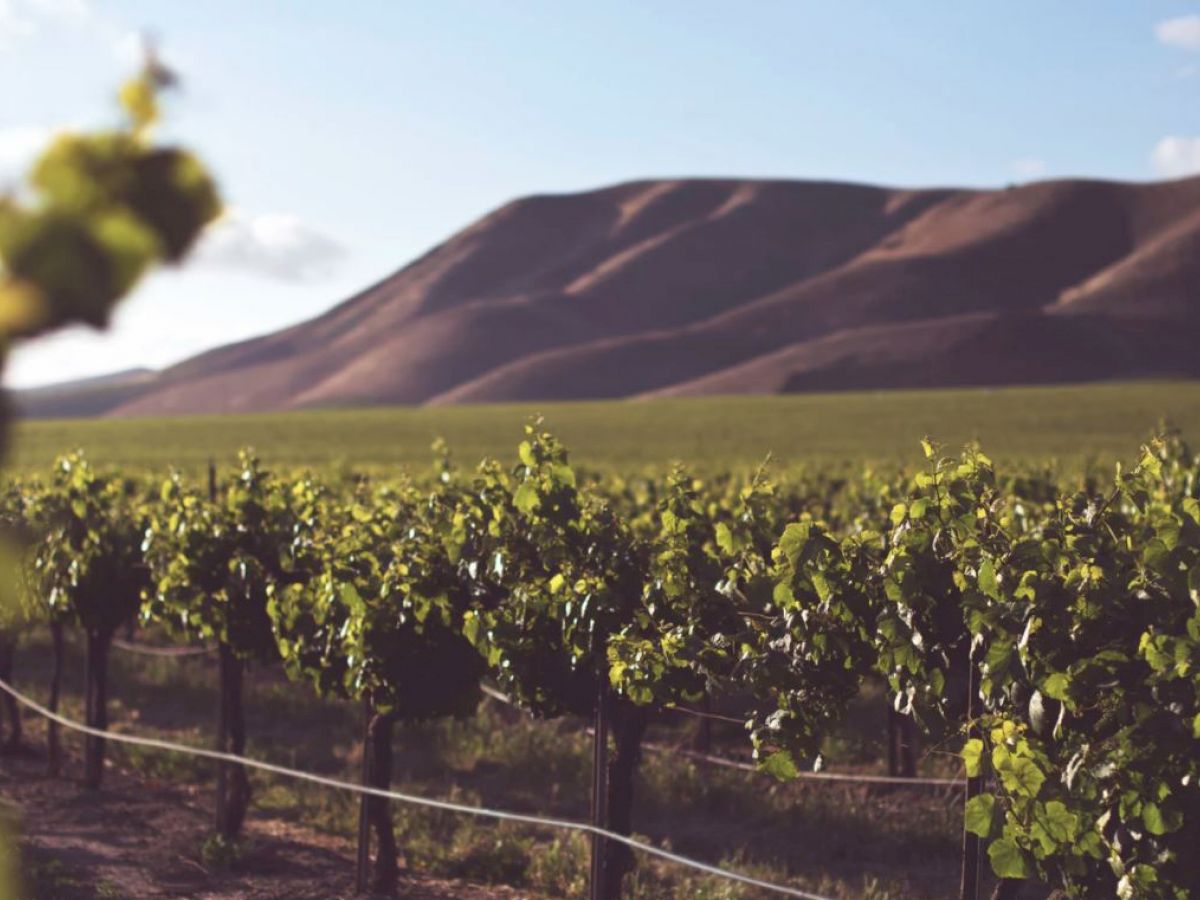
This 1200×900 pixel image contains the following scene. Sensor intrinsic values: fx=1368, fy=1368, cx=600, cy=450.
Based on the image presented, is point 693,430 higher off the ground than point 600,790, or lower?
higher

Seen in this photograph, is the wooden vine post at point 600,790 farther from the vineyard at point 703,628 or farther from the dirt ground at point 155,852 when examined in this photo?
the dirt ground at point 155,852

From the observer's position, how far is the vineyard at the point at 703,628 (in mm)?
4824

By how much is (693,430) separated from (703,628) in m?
74.6

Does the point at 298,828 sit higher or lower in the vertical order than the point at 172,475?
lower

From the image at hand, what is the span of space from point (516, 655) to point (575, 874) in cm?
210

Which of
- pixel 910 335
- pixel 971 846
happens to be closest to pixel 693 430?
pixel 910 335

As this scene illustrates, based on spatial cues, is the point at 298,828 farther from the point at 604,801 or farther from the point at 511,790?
the point at 604,801

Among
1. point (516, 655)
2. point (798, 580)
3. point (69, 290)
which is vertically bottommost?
point (516, 655)

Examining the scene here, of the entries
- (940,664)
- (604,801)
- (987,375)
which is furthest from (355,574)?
(987,375)

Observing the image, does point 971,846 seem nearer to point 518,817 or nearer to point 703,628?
point 703,628

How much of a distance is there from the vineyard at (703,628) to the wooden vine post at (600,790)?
21mm

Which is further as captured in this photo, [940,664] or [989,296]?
[989,296]

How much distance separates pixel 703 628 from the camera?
6.88 meters

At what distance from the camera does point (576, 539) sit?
25.0 ft
